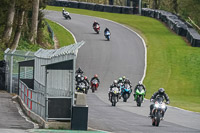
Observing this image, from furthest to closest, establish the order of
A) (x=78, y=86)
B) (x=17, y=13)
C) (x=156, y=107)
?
(x=17, y=13) → (x=78, y=86) → (x=156, y=107)

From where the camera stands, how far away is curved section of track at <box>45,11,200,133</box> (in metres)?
21.2

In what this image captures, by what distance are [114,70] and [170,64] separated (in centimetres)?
512

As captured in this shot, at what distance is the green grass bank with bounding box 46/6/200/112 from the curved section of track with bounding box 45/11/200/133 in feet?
3.91

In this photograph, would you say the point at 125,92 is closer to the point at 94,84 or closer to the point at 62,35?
the point at 94,84

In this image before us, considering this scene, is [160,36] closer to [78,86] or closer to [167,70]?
[167,70]

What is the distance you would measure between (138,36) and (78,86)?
2590 cm

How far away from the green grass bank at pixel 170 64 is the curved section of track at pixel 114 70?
119 centimetres

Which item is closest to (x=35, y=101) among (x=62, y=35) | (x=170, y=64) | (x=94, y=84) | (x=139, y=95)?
(x=139, y=95)

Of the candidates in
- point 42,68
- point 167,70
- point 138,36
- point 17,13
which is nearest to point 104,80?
point 167,70

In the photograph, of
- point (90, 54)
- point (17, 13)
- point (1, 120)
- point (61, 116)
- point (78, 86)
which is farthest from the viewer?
point (90, 54)

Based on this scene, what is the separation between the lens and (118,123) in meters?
21.2

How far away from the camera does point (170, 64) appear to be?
158ft

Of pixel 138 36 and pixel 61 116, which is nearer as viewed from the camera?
pixel 61 116

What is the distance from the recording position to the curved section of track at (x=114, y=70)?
69.5 feet
